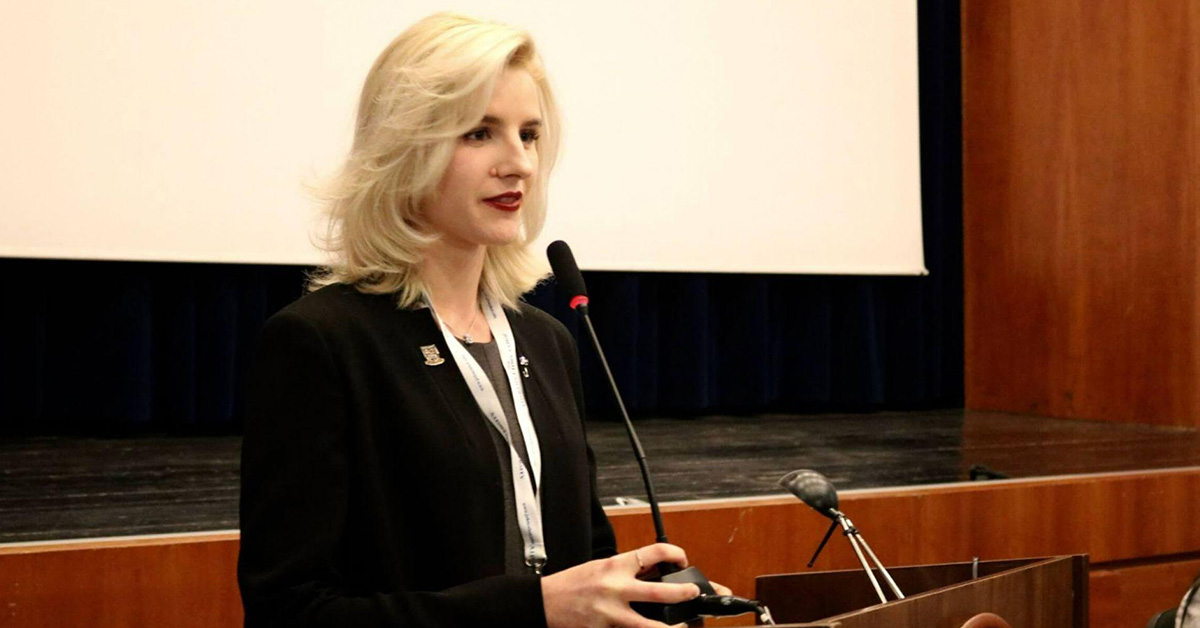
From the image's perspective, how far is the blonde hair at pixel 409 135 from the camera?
1.31 m

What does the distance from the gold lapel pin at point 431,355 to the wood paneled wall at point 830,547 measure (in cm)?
118

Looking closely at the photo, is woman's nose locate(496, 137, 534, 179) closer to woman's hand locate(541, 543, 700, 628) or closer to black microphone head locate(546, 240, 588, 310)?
black microphone head locate(546, 240, 588, 310)

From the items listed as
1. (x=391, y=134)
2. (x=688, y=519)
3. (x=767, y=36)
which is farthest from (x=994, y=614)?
(x=767, y=36)

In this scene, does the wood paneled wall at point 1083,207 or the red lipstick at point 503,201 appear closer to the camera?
the red lipstick at point 503,201

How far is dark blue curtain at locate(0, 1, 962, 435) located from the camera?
14.6ft

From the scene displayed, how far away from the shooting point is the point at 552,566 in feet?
4.46

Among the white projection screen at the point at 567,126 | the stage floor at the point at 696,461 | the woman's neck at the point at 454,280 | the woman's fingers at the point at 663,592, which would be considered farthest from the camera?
the white projection screen at the point at 567,126

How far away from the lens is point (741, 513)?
2826mm

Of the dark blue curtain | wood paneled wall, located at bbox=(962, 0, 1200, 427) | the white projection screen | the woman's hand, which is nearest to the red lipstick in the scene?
the woman's hand

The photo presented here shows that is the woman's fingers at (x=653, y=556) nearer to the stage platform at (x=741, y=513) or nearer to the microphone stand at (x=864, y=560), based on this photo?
the microphone stand at (x=864, y=560)

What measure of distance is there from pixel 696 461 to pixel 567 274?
2472mm

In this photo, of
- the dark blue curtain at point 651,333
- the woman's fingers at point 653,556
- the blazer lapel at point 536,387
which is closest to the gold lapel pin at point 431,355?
the blazer lapel at point 536,387

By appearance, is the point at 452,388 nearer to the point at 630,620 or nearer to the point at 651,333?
the point at 630,620

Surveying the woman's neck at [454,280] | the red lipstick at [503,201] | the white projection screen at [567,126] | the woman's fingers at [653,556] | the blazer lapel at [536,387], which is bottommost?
the woman's fingers at [653,556]
